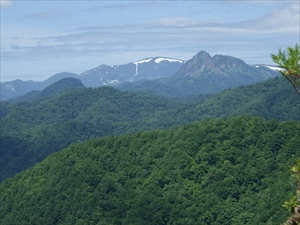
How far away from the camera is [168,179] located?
74.4m

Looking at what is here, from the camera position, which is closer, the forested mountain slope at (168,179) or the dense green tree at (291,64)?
the dense green tree at (291,64)

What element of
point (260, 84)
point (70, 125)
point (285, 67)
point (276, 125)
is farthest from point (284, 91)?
point (285, 67)

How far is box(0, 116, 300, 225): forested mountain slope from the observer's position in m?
66.8

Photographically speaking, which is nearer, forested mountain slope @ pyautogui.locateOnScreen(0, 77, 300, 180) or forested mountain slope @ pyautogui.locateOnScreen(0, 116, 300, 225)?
forested mountain slope @ pyautogui.locateOnScreen(0, 116, 300, 225)

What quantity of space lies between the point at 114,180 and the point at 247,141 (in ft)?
54.9

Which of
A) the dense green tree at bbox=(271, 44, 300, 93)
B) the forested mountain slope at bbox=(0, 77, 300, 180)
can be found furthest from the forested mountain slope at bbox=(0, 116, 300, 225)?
the forested mountain slope at bbox=(0, 77, 300, 180)

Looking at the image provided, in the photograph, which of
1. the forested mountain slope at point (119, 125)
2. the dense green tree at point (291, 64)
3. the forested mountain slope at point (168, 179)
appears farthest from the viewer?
the forested mountain slope at point (119, 125)

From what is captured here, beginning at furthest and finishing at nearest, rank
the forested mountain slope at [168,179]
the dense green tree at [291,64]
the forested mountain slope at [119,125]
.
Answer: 1. the forested mountain slope at [119,125]
2. the forested mountain slope at [168,179]
3. the dense green tree at [291,64]

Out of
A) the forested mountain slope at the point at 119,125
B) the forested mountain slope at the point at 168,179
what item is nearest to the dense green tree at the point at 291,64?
the forested mountain slope at the point at 168,179

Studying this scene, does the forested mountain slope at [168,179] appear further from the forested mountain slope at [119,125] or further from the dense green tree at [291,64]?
the forested mountain slope at [119,125]

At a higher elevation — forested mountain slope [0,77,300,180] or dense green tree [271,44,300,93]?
dense green tree [271,44,300,93]

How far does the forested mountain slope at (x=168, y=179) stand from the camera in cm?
6675

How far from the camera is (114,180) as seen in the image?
76500 millimetres

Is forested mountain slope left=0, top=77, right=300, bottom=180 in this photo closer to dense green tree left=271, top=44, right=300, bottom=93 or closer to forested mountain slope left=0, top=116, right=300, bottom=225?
forested mountain slope left=0, top=116, right=300, bottom=225
